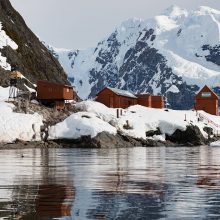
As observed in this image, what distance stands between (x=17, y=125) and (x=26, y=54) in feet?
185

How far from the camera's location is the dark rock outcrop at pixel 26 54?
133 meters

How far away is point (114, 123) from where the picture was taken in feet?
345

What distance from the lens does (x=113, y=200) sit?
1842 cm

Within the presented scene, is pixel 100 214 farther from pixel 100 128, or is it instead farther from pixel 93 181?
pixel 100 128

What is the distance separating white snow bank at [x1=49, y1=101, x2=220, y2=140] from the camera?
9350cm

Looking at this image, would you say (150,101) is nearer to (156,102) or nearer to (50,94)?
(156,102)

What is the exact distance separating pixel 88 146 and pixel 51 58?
7631cm

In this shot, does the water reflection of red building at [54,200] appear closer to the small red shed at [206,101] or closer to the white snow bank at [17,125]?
the white snow bank at [17,125]

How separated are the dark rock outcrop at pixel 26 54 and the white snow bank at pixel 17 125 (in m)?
32.4

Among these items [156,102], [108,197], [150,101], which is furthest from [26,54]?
[108,197]

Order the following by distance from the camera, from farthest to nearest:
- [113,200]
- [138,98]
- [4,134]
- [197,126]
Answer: [138,98]
[197,126]
[4,134]
[113,200]

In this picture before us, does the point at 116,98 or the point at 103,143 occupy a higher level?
the point at 116,98

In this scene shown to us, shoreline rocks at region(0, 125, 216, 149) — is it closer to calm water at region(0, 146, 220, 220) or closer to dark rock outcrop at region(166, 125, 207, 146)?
dark rock outcrop at region(166, 125, 207, 146)

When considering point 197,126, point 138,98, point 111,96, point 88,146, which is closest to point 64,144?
point 88,146
